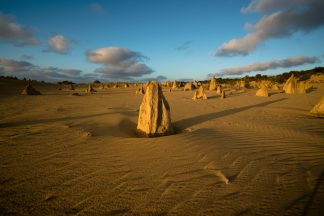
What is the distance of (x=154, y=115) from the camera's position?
5934mm

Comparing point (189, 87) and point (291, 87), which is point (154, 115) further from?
point (189, 87)

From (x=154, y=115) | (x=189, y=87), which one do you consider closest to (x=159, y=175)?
(x=154, y=115)

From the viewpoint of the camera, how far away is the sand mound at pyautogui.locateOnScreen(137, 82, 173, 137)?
5.90 metres

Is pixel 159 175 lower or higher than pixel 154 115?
lower

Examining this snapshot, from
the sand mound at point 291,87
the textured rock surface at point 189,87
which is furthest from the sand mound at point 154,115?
the textured rock surface at point 189,87

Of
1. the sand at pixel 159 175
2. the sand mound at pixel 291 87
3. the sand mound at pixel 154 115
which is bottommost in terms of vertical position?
the sand at pixel 159 175

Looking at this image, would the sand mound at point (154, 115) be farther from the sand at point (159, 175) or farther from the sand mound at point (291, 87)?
the sand mound at point (291, 87)

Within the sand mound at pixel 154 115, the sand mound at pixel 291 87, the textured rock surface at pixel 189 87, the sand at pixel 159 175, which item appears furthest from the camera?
the textured rock surface at pixel 189 87

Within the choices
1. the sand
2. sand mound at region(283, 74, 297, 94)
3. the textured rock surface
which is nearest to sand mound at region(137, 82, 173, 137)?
the sand

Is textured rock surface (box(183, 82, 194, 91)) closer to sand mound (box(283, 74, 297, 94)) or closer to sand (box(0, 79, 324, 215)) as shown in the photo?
sand mound (box(283, 74, 297, 94))

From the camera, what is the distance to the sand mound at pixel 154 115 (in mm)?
5898

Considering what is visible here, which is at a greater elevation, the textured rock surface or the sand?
the textured rock surface

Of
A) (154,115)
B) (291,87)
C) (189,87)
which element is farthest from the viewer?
(189,87)

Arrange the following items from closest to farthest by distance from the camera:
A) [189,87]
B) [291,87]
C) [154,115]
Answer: [154,115] → [291,87] → [189,87]
